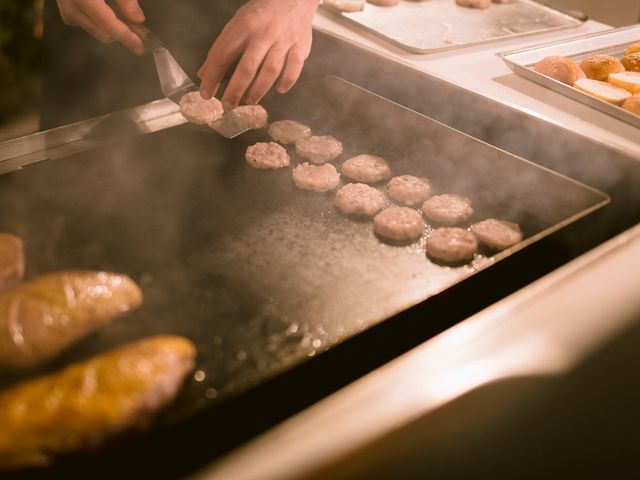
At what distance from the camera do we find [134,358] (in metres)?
0.83

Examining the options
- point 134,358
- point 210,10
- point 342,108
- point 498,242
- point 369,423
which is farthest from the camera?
point 210,10

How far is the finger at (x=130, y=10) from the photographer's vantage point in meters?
1.54

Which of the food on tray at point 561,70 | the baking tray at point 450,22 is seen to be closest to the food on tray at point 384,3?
the baking tray at point 450,22

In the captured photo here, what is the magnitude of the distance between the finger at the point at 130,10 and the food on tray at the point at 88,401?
1030mm

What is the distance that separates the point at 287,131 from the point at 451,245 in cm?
63

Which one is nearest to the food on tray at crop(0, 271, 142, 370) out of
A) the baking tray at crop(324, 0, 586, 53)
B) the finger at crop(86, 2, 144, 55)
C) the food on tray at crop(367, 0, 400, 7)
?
the finger at crop(86, 2, 144, 55)

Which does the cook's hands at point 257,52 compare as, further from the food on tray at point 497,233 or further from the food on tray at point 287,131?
the food on tray at point 497,233

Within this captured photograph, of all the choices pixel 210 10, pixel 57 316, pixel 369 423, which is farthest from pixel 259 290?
pixel 210 10

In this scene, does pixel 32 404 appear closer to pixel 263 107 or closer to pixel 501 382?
pixel 501 382

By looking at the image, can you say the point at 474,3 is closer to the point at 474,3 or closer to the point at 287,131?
the point at 474,3

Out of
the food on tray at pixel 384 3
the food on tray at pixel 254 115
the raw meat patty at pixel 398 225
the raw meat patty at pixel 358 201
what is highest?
the food on tray at pixel 384 3

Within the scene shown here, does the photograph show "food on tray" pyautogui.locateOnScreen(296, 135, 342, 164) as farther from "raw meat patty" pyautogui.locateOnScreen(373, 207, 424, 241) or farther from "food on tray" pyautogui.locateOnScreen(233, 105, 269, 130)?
"raw meat patty" pyautogui.locateOnScreen(373, 207, 424, 241)

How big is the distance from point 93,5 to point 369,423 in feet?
4.19

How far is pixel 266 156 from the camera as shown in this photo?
1463 millimetres
